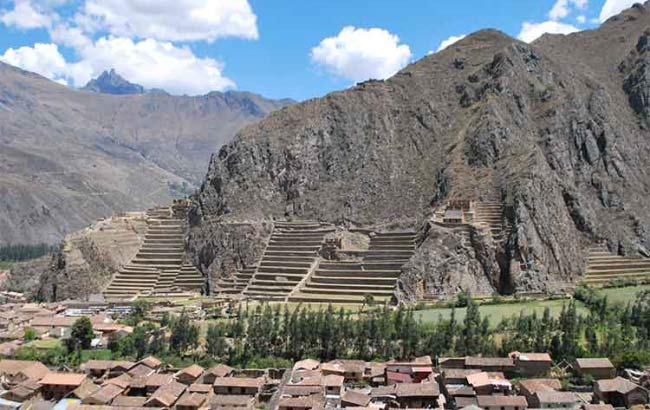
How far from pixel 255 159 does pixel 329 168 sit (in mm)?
11313

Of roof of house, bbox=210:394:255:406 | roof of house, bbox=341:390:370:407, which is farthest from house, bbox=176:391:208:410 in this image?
roof of house, bbox=341:390:370:407

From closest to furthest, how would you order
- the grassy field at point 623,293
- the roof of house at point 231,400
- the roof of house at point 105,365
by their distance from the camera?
the roof of house at point 231,400, the roof of house at point 105,365, the grassy field at point 623,293

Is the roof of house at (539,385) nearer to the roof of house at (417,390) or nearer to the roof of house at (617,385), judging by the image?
the roof of house at (617,385)

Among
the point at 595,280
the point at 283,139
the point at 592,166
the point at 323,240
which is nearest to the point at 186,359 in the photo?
the point at 323,240

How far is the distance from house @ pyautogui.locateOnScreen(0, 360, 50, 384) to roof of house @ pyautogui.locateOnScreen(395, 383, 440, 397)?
88.4 feet

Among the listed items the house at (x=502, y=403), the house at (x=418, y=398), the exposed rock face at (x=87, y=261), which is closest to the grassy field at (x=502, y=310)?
the house at (x=418, y=398)

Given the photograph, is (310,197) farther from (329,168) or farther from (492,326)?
(492,326)

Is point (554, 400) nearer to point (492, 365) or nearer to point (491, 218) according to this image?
point (492, 365)

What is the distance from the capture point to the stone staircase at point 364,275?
89.2m

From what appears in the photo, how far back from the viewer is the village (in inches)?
2072

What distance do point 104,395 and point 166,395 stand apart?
4.30 metres

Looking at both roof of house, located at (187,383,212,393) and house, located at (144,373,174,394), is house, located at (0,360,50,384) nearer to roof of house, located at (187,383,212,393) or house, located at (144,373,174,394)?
house, located at (144,373,174,394)

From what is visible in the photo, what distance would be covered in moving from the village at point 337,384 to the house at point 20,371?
3.1 inches

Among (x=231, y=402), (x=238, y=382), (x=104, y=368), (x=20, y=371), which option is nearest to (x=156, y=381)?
(x=238, y=382)
